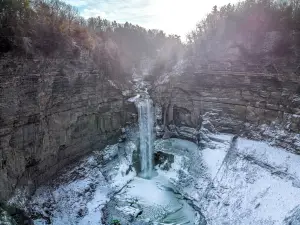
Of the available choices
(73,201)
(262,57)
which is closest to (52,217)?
(73,201)

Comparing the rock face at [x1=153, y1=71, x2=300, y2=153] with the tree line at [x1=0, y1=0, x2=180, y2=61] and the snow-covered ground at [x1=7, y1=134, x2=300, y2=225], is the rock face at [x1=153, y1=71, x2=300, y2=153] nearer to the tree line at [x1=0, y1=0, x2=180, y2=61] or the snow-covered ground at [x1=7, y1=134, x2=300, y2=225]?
the snow-covered ground at [x1=7, y1=134, x2=300, y2=225]

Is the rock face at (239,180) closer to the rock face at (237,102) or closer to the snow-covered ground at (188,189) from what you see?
the snow-covered ground at (188,189)

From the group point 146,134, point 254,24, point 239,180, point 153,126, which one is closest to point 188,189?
point 239,180

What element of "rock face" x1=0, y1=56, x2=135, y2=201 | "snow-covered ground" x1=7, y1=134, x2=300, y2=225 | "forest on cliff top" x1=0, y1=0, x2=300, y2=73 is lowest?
"snow-covered ground" x1=7, y1=134, x2=300, y2=225

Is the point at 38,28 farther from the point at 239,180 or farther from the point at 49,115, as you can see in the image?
the point at 239,180

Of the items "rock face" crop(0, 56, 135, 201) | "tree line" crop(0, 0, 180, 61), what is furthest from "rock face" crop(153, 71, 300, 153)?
"tree line" crop(0, 0, 180, 61)

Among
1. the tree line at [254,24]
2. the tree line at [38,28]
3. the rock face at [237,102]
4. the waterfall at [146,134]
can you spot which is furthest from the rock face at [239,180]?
the tree line at [38,28]
